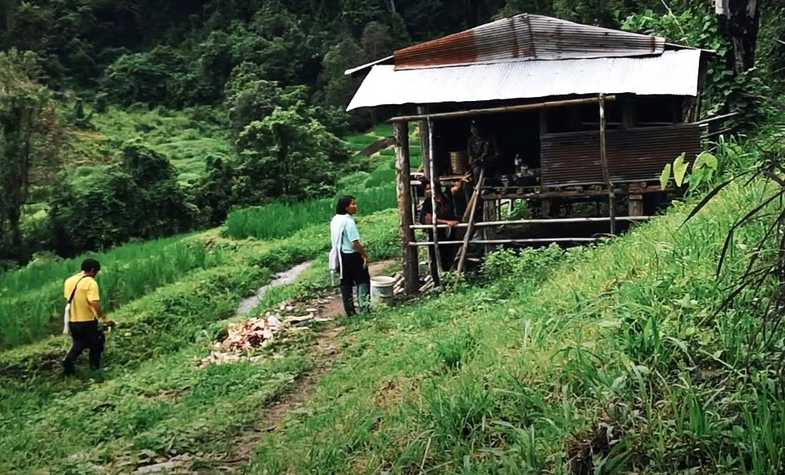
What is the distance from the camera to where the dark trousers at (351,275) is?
9234mm

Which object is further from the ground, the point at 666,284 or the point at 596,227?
the point at 666,284

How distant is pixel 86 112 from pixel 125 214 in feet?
55.5

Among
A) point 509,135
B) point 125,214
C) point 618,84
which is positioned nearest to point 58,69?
point 125,214

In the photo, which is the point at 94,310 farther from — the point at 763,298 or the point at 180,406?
the point at 763,298

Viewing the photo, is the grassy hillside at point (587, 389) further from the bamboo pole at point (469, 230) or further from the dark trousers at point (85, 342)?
the dark trousers at point (85, 342)

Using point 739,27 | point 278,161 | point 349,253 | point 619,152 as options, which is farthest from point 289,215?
point 739,27

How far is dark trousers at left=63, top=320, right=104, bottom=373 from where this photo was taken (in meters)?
9.10

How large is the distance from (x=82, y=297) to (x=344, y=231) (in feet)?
9.98

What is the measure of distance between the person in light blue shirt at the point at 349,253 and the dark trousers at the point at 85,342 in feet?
9.53

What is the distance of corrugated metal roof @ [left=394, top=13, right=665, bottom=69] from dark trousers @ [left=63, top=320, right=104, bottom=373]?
218 inches

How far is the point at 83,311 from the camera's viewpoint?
9.02m

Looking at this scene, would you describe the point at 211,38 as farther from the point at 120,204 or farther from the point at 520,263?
the point at 520,263

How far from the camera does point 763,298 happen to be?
388 centimetres

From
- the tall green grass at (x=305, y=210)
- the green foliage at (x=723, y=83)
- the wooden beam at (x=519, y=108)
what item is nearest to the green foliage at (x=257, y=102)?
the tall green grass at (x=305, y=210)
